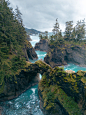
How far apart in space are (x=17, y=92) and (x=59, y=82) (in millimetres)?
11814

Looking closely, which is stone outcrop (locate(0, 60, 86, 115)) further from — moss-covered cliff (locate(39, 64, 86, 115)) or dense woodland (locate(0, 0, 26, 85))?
dense woodland (locate(0, 0, 26, 85))

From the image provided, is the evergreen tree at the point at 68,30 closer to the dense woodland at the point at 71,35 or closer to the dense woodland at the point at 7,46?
the dense woodland at the point at 71,35

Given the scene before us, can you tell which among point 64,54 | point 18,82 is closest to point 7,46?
point 18,82

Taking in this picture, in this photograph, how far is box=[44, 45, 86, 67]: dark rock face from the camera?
39.4m

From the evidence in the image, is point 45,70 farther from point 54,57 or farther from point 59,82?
point 54,57

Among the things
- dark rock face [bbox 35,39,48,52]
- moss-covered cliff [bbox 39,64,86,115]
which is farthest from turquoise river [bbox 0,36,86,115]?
dark rock face [bbox 35,39,48,52]

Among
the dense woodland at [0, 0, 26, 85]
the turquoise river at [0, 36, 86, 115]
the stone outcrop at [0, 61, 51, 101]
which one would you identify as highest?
the dense woodland at [0, 0, 26, 85]

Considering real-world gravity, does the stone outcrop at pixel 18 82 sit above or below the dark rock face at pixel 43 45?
below

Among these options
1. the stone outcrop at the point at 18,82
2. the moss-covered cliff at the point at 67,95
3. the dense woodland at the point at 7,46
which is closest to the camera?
the moss-covered cliff at the point at 67,95

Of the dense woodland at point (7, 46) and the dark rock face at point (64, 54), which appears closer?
the dense woodland at point (7, 46)

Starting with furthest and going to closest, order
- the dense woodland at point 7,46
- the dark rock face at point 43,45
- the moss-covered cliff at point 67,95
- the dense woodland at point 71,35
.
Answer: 1. the dark rock face at point 43,45
2. the dense woodland at point 71,35
3. the dense woodland at point 7,46
4. the moss-covered cliff at point 67,95

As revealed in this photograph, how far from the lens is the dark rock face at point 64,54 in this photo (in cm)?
3941

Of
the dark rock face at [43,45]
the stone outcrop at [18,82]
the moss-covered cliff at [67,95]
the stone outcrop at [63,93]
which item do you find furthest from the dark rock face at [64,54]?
the dark rock face at [43,45]

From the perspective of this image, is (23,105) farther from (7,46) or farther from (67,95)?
(7,46)
